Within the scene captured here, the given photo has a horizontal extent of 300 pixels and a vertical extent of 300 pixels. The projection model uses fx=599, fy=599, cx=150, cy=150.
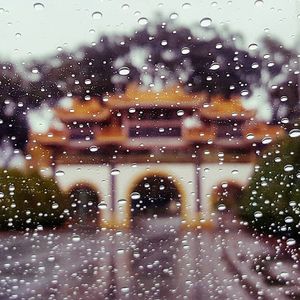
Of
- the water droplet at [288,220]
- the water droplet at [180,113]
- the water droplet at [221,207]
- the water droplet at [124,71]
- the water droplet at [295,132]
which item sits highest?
the water droplet at [124,71]

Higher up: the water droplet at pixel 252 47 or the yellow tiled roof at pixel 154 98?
the water droplet at pixel 252 47

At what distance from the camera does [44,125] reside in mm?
1368

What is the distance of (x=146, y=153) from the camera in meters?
1.39

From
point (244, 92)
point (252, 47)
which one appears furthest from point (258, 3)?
point (244, 92)

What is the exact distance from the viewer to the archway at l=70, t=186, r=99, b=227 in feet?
4.47

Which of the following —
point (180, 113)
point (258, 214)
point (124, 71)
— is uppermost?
point (124, 71)

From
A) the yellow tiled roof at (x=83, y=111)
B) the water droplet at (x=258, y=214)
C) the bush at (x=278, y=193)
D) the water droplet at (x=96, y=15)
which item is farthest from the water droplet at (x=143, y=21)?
the water droplet at (x=258, y=214)

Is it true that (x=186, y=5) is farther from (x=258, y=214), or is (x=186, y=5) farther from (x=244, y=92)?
(x=258, y=214)

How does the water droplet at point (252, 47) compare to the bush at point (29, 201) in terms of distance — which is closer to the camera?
the bush at point (29, 201)

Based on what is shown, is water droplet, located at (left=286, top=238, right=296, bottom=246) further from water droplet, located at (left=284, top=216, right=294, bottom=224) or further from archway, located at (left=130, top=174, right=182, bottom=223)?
archway, located at (left=130, top=174, right=182, bottom=223)

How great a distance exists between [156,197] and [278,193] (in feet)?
0.94

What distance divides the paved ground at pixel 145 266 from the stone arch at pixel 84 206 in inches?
1.0

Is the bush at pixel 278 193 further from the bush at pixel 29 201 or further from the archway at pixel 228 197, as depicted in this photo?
the bush at pixel 29 201

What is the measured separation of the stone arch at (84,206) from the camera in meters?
1.36
